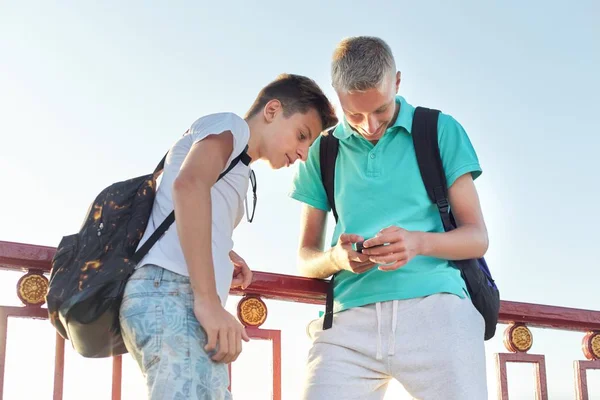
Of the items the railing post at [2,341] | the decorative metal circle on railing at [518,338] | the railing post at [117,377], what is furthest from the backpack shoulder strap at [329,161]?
the railing post at [2,341]

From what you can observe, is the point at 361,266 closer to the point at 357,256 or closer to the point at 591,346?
the point at 357,256

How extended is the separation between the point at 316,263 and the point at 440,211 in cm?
54

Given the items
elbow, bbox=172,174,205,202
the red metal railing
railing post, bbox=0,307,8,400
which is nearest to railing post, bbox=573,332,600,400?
the red metal railing

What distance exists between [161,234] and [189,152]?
0.87 feet

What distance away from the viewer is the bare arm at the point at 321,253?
3.18 meters

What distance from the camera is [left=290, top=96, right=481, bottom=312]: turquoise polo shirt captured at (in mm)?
3275

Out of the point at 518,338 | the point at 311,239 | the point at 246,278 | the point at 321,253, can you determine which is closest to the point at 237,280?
the point at 246,278

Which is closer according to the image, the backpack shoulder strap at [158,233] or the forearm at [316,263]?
the backpack shoulder strap at [158,233]

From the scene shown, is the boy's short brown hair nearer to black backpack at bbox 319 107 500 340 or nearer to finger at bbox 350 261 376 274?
black backpack at bbox 319 107 500 340

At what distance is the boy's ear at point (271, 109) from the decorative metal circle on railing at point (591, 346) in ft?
7.65

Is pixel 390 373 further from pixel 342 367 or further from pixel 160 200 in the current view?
pixel 160 200

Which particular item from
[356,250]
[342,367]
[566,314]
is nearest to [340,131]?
→ [356,250]

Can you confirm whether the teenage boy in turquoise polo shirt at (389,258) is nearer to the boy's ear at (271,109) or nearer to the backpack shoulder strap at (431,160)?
the backpack shoulder strap at (431,160)

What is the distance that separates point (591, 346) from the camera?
451 cm
